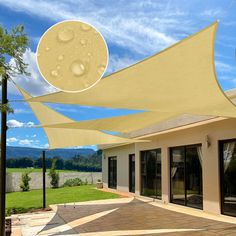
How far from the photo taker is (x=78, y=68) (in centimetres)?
597

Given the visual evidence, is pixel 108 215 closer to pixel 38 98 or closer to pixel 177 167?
pixel 177 167

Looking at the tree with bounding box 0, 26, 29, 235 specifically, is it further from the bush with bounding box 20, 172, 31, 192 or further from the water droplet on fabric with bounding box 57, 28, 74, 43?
the bush with bounding box 20, 172, 31, 192

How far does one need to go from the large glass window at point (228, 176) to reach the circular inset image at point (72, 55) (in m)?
5.73

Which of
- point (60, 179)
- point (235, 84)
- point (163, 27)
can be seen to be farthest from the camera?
point (60, 179)

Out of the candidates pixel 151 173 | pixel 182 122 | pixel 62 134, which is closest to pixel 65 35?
pixel 62 134

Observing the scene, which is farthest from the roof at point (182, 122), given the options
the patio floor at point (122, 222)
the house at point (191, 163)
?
the patio floor at point (122, 222)

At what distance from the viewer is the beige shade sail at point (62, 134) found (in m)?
9.64

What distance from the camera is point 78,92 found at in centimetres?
635

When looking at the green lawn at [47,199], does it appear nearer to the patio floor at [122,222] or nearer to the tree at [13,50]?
the patio floor at [122,222]

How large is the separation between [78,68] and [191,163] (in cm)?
751

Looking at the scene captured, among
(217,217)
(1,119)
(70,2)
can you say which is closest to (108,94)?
(70,2)

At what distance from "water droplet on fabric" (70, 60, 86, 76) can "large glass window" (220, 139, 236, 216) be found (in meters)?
5.88

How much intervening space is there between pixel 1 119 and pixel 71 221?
4.20 m

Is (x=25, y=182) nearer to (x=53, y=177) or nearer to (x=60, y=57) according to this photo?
(x=53, y=177)
